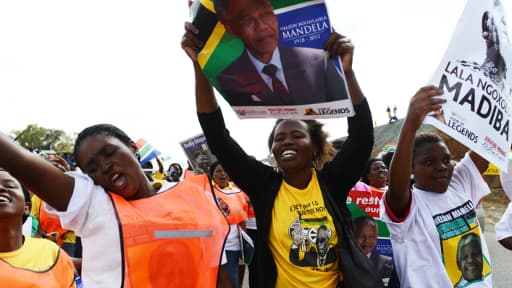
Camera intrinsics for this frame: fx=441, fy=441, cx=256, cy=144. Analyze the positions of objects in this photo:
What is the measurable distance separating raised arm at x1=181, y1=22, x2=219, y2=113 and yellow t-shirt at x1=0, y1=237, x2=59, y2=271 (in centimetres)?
105

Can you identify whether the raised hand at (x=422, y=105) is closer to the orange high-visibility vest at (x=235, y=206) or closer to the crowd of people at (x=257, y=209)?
the crowd of people at (x=257, y=209)

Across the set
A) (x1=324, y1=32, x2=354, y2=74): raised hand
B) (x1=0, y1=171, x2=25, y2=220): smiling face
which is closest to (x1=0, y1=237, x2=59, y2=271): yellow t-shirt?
(x1=0, y1=171, x2=25, y2=220): smiling face

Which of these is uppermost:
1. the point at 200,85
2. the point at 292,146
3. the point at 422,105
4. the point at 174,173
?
the point at 200,85

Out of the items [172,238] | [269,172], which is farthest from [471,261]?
[172,238]

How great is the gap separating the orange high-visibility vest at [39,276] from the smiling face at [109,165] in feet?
2.13

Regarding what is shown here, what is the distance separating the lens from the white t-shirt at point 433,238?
2164 millimetres

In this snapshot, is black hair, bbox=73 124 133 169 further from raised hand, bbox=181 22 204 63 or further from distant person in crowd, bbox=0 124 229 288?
raised hand, bbox=181 22 204 63

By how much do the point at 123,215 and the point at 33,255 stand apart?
849mm

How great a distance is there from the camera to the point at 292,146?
2.29m

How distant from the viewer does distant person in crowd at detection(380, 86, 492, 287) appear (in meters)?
2.10

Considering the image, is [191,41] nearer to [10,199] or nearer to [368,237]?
[10,199]

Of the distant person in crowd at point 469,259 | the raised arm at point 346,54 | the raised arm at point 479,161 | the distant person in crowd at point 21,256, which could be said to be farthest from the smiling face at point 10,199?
the raised arm at point 479,161

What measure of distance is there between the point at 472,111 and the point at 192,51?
1357 mm

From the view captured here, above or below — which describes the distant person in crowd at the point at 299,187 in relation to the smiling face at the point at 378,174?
above
